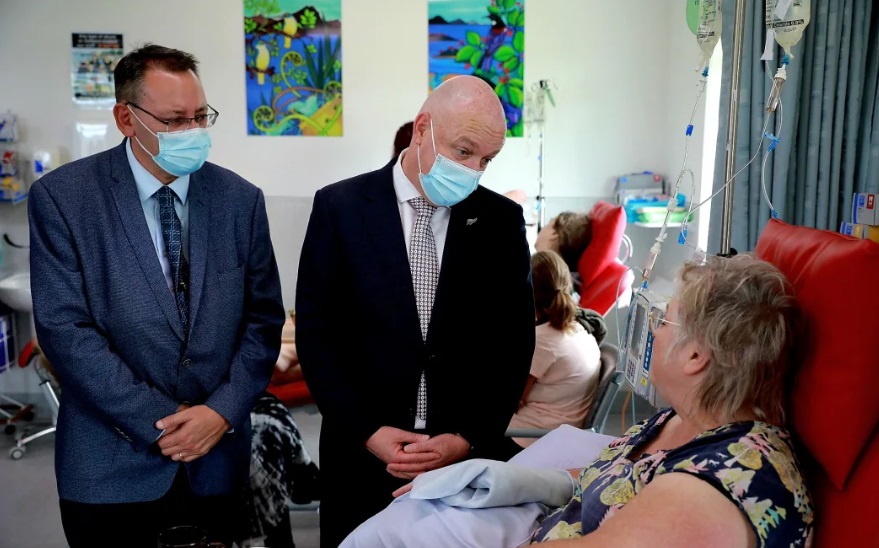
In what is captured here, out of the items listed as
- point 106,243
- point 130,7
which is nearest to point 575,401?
point 106,243

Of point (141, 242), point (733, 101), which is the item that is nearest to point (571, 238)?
point (733, 101)

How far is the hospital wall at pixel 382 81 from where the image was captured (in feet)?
14.5

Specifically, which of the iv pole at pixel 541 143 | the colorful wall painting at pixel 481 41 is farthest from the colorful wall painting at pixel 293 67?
the iv pole at pixel 541 143

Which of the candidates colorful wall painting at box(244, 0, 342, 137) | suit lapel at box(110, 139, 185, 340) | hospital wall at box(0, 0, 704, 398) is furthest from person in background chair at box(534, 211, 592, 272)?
suit lapel at box(110, 139, 185, 340)

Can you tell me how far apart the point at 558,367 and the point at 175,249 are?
137 cm

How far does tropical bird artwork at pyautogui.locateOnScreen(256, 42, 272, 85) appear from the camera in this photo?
443 cm

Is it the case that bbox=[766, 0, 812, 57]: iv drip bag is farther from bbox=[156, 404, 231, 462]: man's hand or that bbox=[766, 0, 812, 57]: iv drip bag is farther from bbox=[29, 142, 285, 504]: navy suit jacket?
bbox=[156, 404, 231, 462]: man's hand

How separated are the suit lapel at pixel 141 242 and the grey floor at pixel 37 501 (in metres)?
1.60

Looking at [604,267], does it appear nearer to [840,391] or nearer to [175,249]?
[175,249]

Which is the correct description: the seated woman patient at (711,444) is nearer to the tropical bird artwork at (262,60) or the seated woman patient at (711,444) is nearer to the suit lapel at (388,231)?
the suit lapel at (388,231)

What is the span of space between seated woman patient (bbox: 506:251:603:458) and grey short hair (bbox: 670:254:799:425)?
1288 millimetres

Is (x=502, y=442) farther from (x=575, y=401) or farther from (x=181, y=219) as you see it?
(x=181, y=219)

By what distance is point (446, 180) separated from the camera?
1.74 meters

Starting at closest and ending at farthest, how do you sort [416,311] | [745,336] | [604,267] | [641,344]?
[745,336] → [641,344] → [416,311] → [604,267]
